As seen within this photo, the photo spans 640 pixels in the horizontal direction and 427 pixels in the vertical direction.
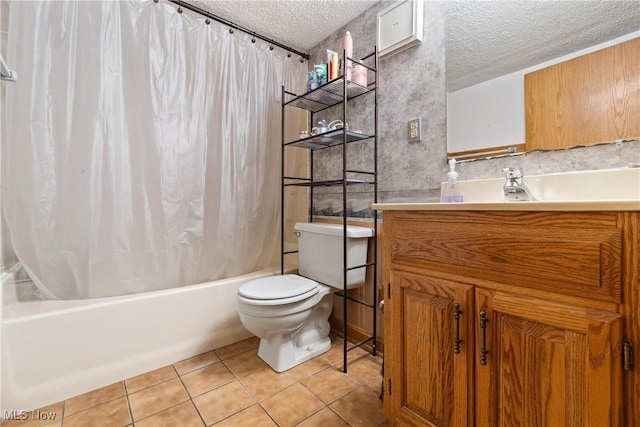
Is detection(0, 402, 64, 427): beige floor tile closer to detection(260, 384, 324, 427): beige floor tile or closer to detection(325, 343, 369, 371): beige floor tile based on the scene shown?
detection(260, 384, 324, 427): beige floor tile

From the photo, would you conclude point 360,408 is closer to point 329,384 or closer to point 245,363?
point 329,384

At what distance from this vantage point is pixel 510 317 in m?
0.73

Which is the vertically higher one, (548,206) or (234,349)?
(548,206)

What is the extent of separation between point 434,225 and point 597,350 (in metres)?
0.45

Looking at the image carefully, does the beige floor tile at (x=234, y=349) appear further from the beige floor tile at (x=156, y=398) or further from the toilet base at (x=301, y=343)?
the beige floor tile at (x=156, y=398)

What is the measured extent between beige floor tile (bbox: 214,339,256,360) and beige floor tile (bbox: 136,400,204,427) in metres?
0.40

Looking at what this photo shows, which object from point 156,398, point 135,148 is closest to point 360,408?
point 156,398

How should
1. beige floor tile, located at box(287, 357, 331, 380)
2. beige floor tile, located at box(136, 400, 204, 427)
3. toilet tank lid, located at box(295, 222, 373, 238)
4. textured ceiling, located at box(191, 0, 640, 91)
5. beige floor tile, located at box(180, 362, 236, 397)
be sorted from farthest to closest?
toilet tank lid, located at box(295, 222, 373, 238) < beige floor tile, located at box(287, 357, 331, 380) < beige floor tile, located at box(180, 362, 236, 397) < beige floor tile, located at box(136, 400, 204, 427) < textured ceiling, located at box(191, 0, 640, 91)

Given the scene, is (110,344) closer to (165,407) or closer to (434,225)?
(165,407)

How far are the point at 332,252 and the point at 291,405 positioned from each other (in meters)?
0.75

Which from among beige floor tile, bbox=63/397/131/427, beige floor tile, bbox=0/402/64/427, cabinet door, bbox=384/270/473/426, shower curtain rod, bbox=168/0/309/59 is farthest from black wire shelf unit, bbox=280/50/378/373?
beige floor tile, bbox=0/402/64/427

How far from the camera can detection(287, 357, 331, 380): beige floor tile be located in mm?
1438

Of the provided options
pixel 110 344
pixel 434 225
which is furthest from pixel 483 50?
pixel 110 344

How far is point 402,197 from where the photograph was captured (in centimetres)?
155
